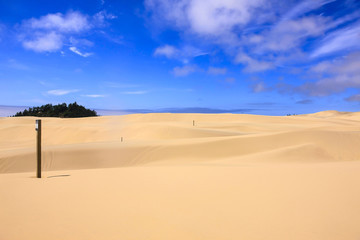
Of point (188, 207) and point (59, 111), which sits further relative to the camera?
point (59, 111)

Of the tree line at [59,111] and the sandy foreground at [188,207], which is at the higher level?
the tree line at [59,111]

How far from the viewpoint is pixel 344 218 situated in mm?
2625

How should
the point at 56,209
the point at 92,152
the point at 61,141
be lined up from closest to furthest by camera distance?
the point at 56,209, the point at 92,152, the point at 61,141

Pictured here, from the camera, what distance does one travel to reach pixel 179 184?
4.12 meters

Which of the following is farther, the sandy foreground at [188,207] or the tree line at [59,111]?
the tree line at [59,111]

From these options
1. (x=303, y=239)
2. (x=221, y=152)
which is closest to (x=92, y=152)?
(x=221, y=152)

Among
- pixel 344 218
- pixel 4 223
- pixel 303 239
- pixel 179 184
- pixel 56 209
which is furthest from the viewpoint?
pixel 179 184

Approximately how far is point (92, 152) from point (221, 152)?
5888 millimetres

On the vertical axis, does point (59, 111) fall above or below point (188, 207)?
above

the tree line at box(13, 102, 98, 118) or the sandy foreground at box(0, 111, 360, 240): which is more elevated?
the tree line at box(13, 102, 98, 118)

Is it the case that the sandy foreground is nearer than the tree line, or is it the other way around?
the sandy foreground

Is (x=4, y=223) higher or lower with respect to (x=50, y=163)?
higher

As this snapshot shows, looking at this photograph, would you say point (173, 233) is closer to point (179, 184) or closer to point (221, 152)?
point (179, 184)

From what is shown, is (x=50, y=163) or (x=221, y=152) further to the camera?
(x=221, y=152)
